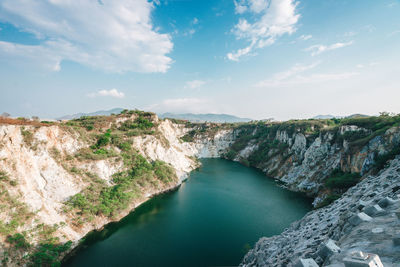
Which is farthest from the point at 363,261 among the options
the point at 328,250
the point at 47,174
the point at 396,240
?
the point at 47,174

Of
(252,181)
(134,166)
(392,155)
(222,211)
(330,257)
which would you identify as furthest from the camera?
(252,181)

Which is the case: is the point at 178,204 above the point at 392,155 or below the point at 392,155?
below

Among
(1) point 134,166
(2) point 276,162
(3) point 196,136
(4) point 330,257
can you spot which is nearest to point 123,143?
(1) point 134,166

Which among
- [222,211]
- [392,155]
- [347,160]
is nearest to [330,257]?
[392,155]

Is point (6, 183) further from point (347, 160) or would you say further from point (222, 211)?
point (347, 160)

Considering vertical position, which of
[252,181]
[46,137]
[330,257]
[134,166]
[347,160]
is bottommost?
[252,181]

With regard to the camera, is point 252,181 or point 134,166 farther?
point 252,181

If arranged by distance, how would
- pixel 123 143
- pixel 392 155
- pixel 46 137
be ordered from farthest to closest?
1. pixel 123 143
2. pixel 46 137
3. pixel 392 155
